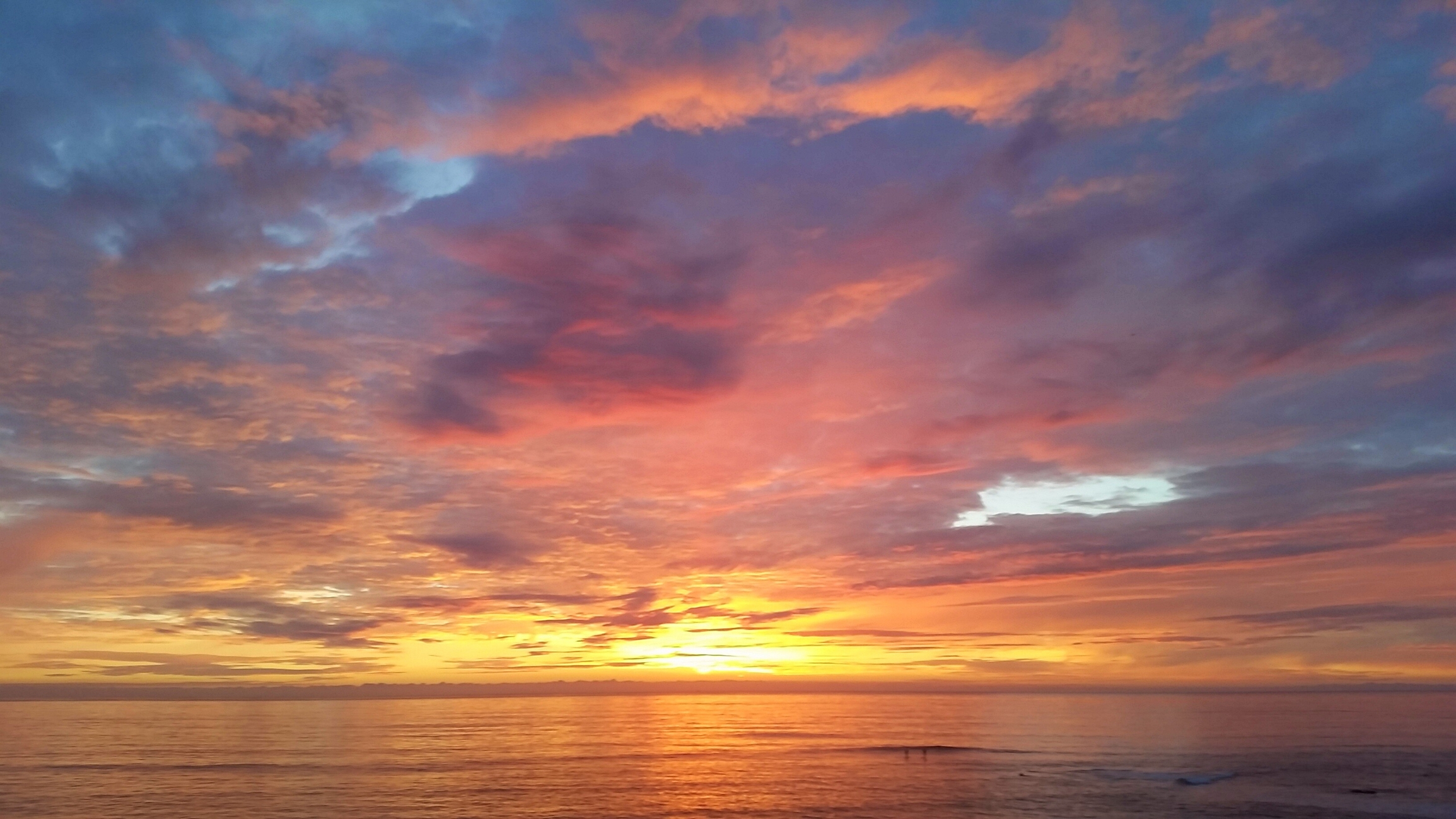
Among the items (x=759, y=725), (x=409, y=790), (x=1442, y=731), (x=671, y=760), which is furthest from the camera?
(x=759, y=725)

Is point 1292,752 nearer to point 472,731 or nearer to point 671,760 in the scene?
point 671,760

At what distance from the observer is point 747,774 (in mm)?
92000

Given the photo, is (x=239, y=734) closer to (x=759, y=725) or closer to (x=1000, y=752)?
(x=759, y=725)

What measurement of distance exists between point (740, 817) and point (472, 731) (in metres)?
120

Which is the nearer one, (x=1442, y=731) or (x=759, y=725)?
(x=1442, y=731)

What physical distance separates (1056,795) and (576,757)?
65456 mm

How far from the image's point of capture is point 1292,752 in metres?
102

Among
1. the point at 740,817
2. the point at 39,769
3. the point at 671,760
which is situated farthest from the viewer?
the point at 671,760

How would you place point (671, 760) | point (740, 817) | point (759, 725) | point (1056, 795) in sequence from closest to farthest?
point (740, 817) < point (1056, 795) < point (671, 760) < point (759, 725)

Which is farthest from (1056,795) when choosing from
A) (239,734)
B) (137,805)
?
(239,734)

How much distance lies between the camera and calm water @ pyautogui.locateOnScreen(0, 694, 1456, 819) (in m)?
67.5

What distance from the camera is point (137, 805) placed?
71.8 m

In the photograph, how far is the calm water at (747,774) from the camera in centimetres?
6750

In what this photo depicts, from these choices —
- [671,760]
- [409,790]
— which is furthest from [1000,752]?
[409,790]
